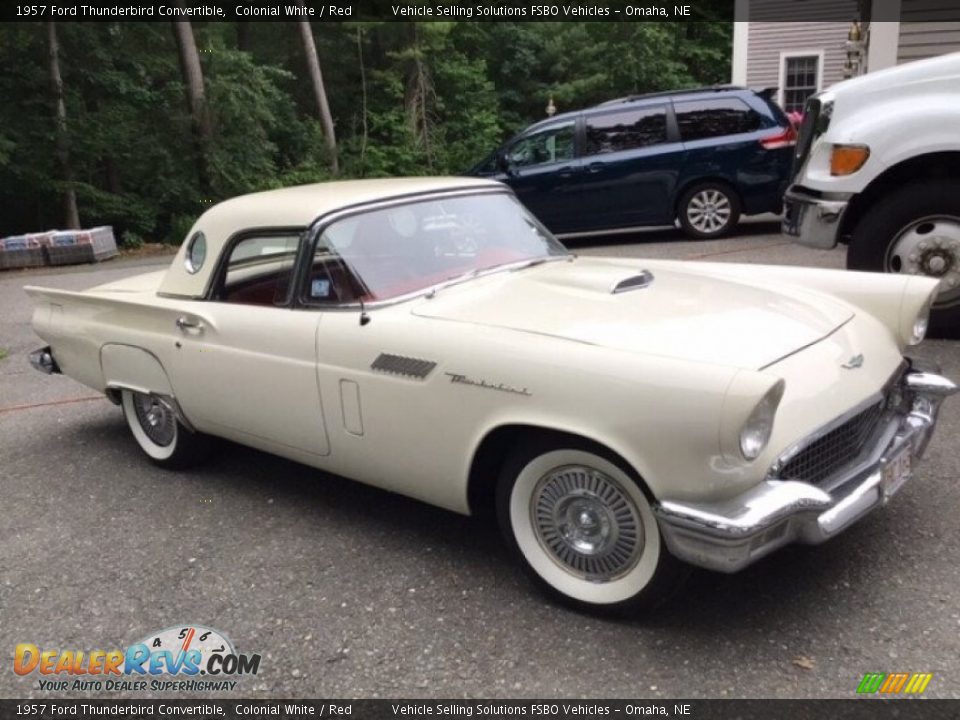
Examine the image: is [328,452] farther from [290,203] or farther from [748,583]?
[748,583]

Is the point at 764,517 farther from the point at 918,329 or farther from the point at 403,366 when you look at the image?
the point at 918,329

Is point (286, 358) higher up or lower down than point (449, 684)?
higher up

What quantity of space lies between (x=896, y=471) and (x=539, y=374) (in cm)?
127

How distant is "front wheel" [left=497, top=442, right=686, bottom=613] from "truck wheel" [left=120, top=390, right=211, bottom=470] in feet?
6.76

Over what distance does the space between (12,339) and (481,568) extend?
6893 mm

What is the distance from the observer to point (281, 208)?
3.67 metres

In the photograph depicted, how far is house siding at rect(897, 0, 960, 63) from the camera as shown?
31.4ft

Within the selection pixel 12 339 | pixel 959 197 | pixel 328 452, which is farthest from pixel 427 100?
pixel 328 452

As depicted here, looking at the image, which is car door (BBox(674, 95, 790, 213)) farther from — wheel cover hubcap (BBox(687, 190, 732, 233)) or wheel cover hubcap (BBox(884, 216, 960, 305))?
wheel cover hubcap (BBox(884, 216, 960, 305))

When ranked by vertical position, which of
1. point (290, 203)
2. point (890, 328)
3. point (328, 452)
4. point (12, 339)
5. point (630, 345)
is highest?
point (290, 203)

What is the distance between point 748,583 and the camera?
288 cm

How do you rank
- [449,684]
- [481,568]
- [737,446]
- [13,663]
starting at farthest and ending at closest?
[481,568]
[13,663]
[449,684]
[737,446]

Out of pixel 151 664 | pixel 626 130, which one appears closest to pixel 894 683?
pixel 151 664

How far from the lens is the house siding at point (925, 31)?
9.59 metres
